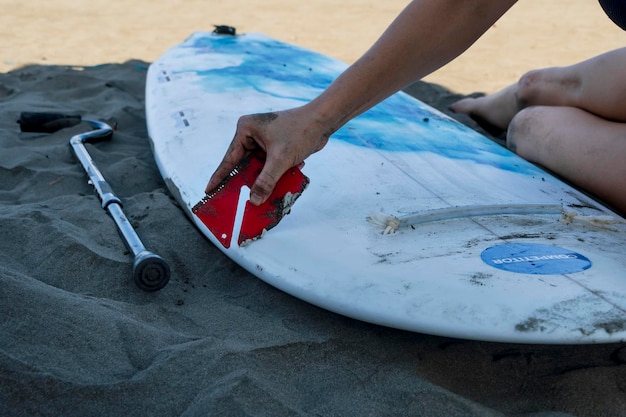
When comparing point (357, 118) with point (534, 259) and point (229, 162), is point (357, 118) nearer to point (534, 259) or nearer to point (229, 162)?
point (229, 162)

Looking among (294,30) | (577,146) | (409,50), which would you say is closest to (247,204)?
(409,50)

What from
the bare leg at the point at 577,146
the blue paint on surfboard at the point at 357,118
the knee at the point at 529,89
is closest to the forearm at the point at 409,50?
the blue paint on surfboard at the point at 357,118

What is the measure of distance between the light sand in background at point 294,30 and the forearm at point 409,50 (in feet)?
7.70

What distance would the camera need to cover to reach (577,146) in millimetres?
2209

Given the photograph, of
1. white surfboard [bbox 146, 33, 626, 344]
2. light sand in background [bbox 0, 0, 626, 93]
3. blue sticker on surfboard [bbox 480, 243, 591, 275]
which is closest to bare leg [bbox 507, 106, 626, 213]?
white surfboard [bbox 146, 33, 626, 344]

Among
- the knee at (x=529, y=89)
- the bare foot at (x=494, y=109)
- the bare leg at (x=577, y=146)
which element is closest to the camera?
the bare leg at (x=577, y=146)

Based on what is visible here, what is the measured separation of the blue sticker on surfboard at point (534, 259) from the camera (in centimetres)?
146

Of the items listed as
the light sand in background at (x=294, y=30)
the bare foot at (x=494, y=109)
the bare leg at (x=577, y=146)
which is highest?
the bare leg at (x=577, y=146)

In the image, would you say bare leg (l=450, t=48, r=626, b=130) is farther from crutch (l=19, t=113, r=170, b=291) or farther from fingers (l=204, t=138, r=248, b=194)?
crutch (l=19, t=113, r=170, b=291)

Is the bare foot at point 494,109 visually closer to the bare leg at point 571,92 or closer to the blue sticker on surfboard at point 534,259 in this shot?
the bare leg at point 571,92

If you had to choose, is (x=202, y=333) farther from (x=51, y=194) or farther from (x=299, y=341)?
(x=51, y=194)

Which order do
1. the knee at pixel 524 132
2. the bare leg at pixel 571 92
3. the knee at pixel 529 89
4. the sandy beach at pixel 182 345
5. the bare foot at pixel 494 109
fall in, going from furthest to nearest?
the bare foot at pixel 494 109 < the knee at pixel 529 89 < the knee at pixel 524 132 < the bare leg at pixel 571 92 < the sandy beach at pixel 182 345

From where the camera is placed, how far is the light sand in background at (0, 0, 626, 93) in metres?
4.23

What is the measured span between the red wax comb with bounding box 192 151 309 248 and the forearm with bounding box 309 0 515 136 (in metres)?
0.18
